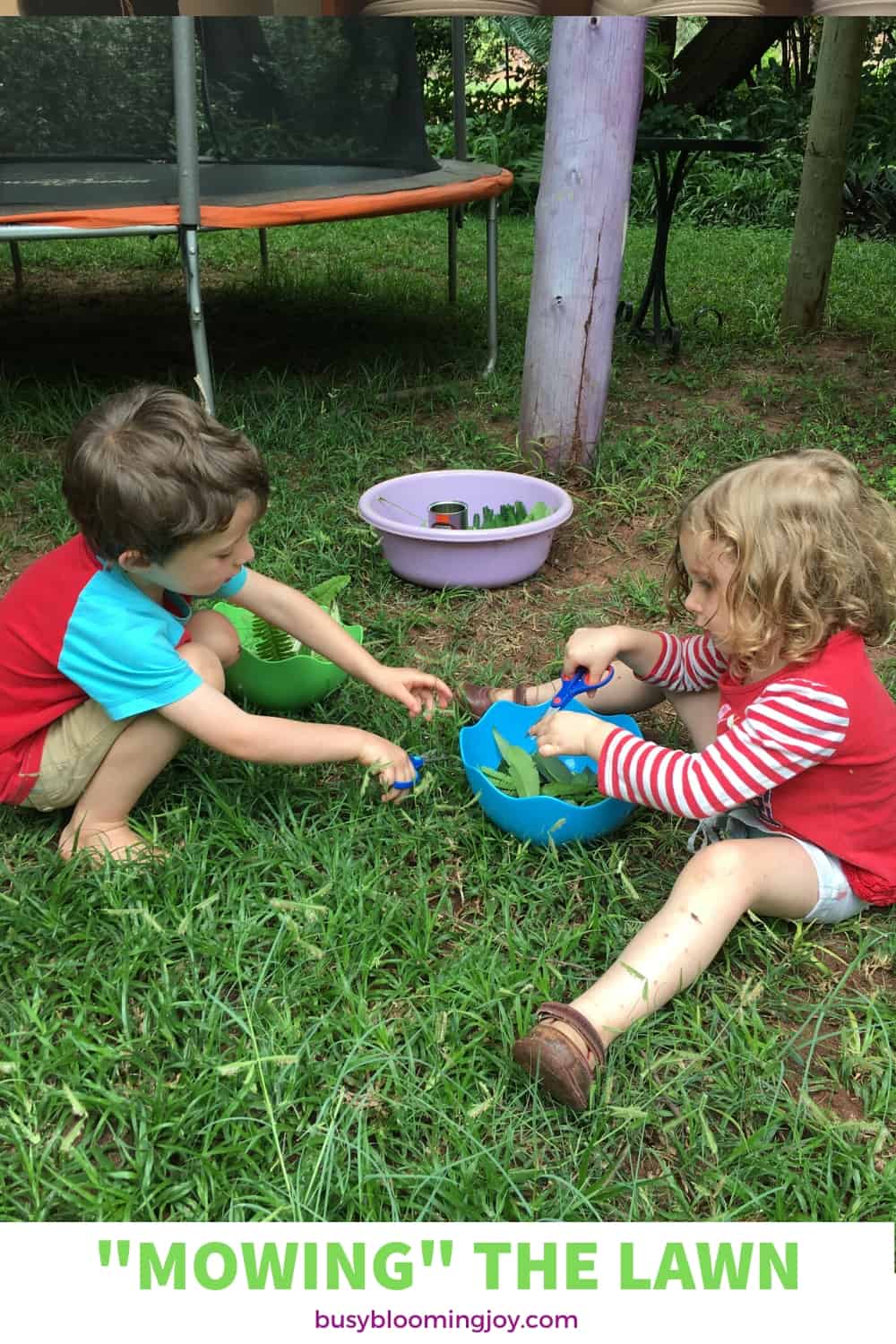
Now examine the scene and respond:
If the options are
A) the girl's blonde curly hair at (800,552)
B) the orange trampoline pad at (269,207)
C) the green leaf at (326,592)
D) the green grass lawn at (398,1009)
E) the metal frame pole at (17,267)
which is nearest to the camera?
the green grass lawn at (398,1009)

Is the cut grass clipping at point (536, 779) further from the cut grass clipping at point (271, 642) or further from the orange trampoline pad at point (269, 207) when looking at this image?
the orange trampoline pad at point (269, 207)

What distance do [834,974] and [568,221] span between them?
6.17 ft

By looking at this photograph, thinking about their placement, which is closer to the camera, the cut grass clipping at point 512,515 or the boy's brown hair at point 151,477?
the boy's brown hair at point 151,477

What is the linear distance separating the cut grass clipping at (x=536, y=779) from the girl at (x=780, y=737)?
142mm

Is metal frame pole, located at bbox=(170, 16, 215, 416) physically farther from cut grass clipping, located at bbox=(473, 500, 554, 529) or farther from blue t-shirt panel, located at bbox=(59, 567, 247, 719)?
blue t-shirt panel, located at bbox=(59, 567, 247, 719)

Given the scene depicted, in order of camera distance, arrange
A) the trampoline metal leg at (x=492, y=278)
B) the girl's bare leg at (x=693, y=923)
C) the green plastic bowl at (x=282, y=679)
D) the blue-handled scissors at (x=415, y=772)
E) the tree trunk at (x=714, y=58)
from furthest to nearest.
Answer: the tree trunk at (x=714, y=58) → the trampoline metal leg at (x=492, y=278) → the green plastic bowl at (x=282, y=679) → the blue-handled scissors at (x=415, y=772) → the girl's bare leg at (x=693, y=923)

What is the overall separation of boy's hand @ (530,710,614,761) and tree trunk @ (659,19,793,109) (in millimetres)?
5155

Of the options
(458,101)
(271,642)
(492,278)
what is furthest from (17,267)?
(271,642)

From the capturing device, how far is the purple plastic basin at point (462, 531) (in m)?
2.29

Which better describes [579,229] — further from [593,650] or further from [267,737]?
[267,737]

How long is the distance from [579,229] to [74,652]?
1.71 metres

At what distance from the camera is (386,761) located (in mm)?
1631

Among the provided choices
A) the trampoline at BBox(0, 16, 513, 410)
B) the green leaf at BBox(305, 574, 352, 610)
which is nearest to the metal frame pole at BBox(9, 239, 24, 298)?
the trampoline at BBox(0, 16, 513, 410)

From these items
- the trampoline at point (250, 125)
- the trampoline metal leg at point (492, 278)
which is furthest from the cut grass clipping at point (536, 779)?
the trampoline metal leg at point (492, 278)
